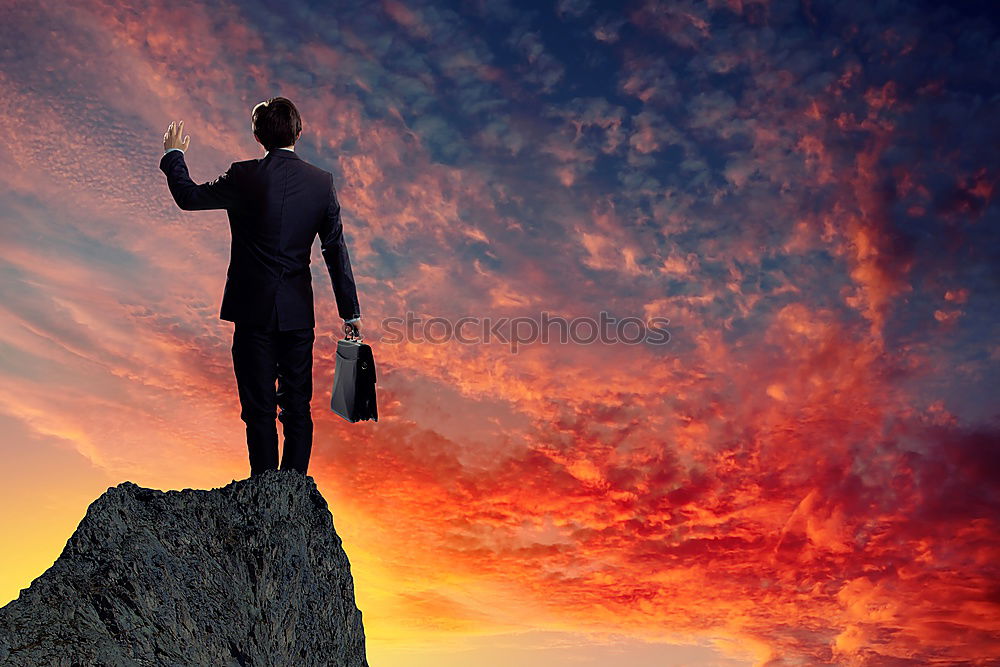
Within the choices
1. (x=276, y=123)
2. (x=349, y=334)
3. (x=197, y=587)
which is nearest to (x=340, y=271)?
(x=349, y=334)

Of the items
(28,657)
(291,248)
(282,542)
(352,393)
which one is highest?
(291,248)

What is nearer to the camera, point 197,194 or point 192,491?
point 192,491

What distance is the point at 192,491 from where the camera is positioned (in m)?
7.05

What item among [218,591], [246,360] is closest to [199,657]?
[218,591]

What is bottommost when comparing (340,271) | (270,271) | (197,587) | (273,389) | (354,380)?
(197,587)

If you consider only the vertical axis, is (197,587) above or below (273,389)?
below

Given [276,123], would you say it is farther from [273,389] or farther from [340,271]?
[273,389]

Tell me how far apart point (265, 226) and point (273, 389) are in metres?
1.58

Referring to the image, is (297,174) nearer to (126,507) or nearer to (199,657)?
(126,507)

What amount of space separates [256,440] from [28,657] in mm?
3011

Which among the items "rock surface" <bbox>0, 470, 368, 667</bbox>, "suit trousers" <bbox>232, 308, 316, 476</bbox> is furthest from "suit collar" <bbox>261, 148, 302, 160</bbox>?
"rock surface" <bbox>0, 470, 368, 667</bbox>

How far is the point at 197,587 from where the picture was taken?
21.1 feet

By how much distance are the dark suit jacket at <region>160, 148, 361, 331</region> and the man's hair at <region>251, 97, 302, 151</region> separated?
0.37 ft

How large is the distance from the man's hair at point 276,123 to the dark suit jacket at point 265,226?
113mm
